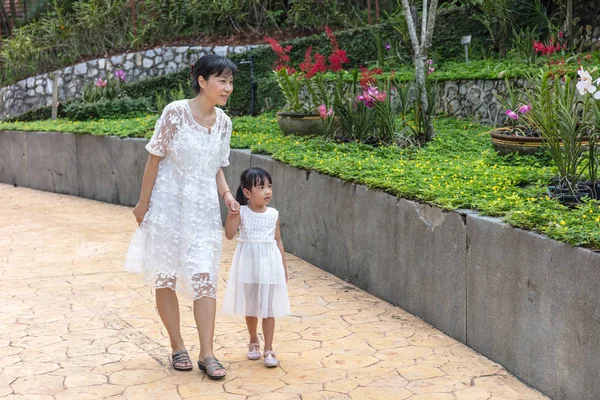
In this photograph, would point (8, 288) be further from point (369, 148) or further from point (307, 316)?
point (369, 148)

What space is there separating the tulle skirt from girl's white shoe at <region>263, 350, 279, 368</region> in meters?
0.22

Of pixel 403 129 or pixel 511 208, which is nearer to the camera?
pixel 511 208

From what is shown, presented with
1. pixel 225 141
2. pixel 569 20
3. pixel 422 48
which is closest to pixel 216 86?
pixel 225 141

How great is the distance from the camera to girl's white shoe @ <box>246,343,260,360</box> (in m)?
4.96

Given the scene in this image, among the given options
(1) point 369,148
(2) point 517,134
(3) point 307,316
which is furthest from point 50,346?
(2) point 517,134

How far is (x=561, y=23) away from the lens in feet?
43.0

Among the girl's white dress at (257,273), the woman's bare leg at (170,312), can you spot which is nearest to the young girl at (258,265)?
the girl's white dress at (257,273)

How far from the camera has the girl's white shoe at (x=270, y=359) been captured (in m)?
4.80

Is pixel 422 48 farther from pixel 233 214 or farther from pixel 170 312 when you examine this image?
pixel 170 312

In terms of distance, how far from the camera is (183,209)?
183 inches

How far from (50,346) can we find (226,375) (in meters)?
1.21

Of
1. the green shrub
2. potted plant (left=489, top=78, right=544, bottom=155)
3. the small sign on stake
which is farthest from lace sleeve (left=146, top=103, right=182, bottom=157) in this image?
the green shrub

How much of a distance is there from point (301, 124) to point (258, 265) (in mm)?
5221

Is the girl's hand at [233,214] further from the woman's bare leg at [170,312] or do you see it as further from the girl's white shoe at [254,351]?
the girl's white shoe at [254,351]
